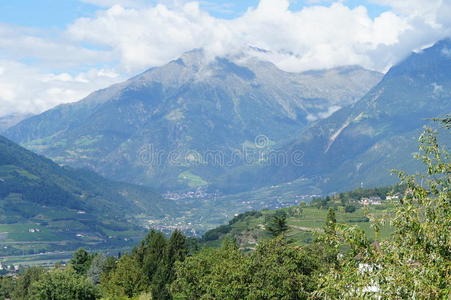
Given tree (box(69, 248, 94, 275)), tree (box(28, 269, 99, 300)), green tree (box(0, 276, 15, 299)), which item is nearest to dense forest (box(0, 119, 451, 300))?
tree (box(28, 269, 99, 300))

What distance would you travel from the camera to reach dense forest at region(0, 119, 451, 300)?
21.9 m

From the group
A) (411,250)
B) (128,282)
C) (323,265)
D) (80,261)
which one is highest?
(411,250)

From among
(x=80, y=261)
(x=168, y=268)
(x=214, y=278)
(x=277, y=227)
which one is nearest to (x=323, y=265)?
(x=214, y=278)

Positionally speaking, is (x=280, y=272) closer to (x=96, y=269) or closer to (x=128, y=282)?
(x=128, y=282)

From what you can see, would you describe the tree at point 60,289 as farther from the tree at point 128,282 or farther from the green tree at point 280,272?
the green tree at point 280,272

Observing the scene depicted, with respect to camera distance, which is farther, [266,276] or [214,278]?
[214,278]

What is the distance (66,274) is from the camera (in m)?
99.8

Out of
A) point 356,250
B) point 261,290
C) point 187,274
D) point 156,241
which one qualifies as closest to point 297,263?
point 261,290

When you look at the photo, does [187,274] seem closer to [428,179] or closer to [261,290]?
[261,290]

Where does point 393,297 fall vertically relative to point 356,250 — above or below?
below

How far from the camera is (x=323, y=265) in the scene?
2298 inches

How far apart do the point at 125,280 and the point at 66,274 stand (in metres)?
10.6

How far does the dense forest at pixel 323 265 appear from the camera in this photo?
21.9 m

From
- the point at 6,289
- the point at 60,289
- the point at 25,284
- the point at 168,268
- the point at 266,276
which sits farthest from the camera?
the point at 6,289
